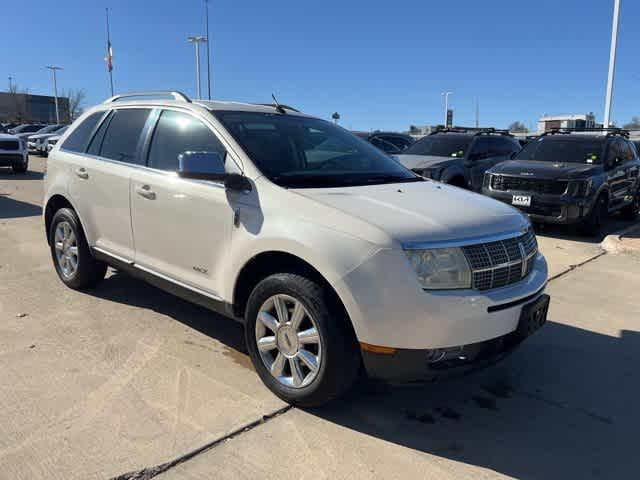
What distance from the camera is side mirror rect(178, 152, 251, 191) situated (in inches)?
127

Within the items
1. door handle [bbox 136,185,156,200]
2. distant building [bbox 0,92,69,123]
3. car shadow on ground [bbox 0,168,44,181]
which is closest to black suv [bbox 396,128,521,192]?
door handle [bbox 136,185,156,200]

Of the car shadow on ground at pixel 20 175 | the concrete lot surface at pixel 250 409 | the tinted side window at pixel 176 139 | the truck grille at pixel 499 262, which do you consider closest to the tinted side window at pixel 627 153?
the concrete lot surface at pixel 250 409

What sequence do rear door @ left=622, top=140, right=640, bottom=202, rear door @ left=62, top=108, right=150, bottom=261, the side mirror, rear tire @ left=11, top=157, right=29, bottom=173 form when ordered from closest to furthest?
the side mirror < rear door @ left=62, top=108, right=150, bottom=261 < rear door @ left=622, top=140, right=640, bottom=202 < rear tire @ left=11, top=157, right=29, bottom=173

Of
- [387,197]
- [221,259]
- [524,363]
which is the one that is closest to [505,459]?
[524,363]

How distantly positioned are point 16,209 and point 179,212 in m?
7.75

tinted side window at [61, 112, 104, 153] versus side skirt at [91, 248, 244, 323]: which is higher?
tinted side window at [61, 112, 104, 153]

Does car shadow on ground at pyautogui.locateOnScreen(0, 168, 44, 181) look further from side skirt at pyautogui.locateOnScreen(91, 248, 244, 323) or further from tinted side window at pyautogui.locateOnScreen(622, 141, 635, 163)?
tinted side window at pyautogui.locateOnScreen(622, 141, 635, 163)

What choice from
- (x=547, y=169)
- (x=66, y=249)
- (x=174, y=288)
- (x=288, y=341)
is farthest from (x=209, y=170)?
(x=547, y=169)

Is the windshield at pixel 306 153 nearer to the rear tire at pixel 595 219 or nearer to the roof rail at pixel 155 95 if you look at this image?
the roof rail at pixel 155 95

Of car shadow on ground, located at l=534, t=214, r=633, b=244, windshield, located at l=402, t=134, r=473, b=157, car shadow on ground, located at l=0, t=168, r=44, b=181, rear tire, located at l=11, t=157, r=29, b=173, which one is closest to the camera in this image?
car shadow on ground, located at l=534, t=214, r=633, b=244

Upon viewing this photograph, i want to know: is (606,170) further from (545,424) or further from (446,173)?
(545,424)

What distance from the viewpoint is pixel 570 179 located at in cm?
841

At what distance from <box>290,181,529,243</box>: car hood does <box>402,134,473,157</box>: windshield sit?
7.25 m

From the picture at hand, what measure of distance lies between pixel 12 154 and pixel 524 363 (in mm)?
17160
